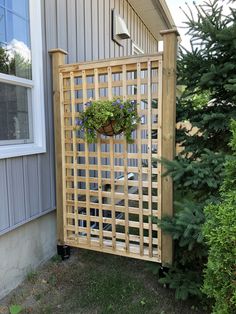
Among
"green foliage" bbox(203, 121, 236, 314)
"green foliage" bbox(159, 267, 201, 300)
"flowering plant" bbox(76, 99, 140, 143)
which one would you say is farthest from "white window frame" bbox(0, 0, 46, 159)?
"green foliage" bbox(203, 121, 236, 314)

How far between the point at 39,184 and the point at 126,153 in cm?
95

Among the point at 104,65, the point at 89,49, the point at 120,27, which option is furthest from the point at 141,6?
the point at 104,65

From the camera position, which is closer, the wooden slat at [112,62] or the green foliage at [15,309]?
the green foliage at [15,309]

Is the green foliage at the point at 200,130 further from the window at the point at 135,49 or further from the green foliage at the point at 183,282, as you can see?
the window at the point at 135,49

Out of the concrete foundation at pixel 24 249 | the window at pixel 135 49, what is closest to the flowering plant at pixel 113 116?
the concrete foundation at pixel 24 249

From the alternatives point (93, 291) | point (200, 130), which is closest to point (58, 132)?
point (200, 130)

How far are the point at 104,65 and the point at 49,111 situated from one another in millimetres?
788

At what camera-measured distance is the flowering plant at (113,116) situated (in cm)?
245

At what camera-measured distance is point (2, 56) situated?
2406mm

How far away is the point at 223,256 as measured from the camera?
140 cm

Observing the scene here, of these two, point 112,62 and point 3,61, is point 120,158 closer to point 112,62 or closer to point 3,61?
point 112,62

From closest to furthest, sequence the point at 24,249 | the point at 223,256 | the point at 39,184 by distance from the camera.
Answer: the point at 223,256 → the point at 24,249 → the point at 39,184

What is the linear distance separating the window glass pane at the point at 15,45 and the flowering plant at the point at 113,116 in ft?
2.52

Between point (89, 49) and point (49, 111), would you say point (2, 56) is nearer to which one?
point (49, 111)
